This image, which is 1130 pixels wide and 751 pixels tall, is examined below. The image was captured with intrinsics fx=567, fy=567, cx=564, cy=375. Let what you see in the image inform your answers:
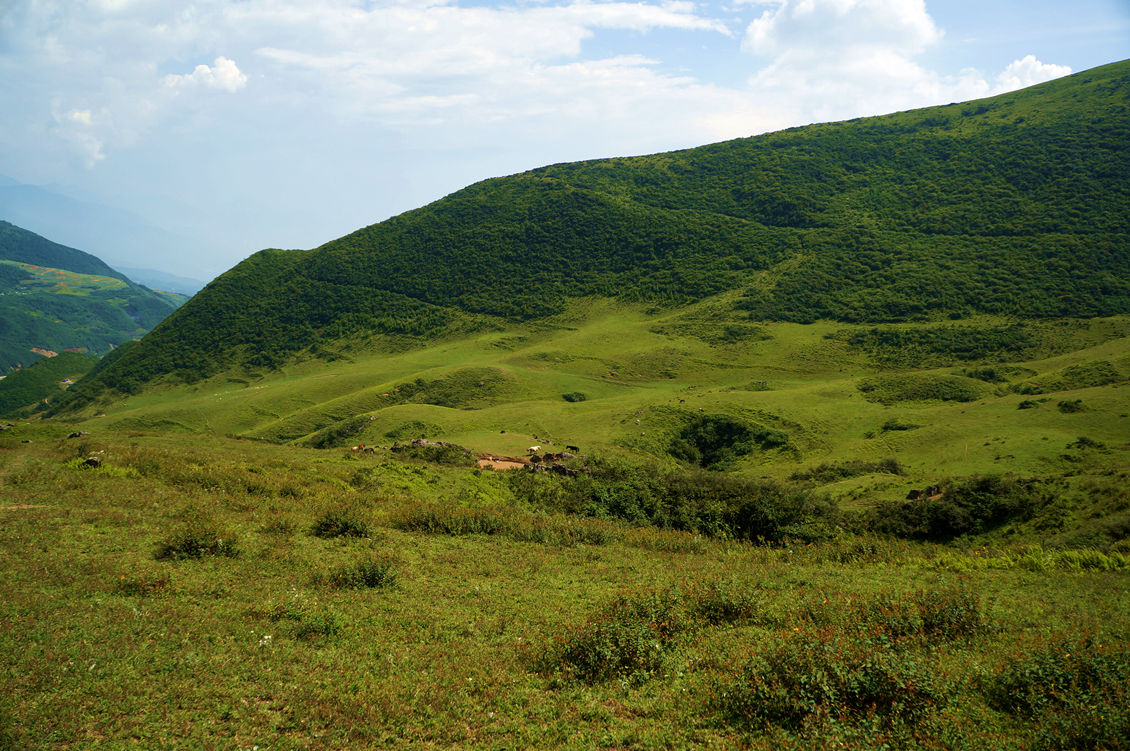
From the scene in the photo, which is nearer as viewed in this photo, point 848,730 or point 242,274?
point 848,730

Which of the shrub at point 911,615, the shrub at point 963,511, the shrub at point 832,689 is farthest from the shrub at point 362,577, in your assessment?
the shrub at point 963,511

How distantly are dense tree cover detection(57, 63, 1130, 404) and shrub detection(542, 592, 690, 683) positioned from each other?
84.5 metres

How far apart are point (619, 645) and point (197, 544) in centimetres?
888

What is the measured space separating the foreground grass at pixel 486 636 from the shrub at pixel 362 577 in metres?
0.04

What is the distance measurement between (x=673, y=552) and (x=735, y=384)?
54201mm

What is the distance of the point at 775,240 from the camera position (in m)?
108

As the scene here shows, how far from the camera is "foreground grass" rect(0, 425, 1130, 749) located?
20.8 ft

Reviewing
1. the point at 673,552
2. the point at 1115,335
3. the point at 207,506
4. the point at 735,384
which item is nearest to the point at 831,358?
the point at 735,384

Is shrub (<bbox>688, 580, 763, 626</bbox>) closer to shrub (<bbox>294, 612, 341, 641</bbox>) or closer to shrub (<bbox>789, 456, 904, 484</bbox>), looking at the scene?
shrub (<bbox>294, 612, 341, 641</bbox>)

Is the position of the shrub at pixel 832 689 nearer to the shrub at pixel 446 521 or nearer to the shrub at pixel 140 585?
the shrub at pixel 140 585

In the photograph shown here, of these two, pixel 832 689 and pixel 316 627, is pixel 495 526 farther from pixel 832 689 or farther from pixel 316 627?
pixel 832 689

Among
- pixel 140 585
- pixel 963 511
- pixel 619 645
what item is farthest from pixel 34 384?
pixel 963 511

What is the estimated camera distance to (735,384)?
6706cm

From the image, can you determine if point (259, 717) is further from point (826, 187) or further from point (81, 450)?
point (826, 187)
